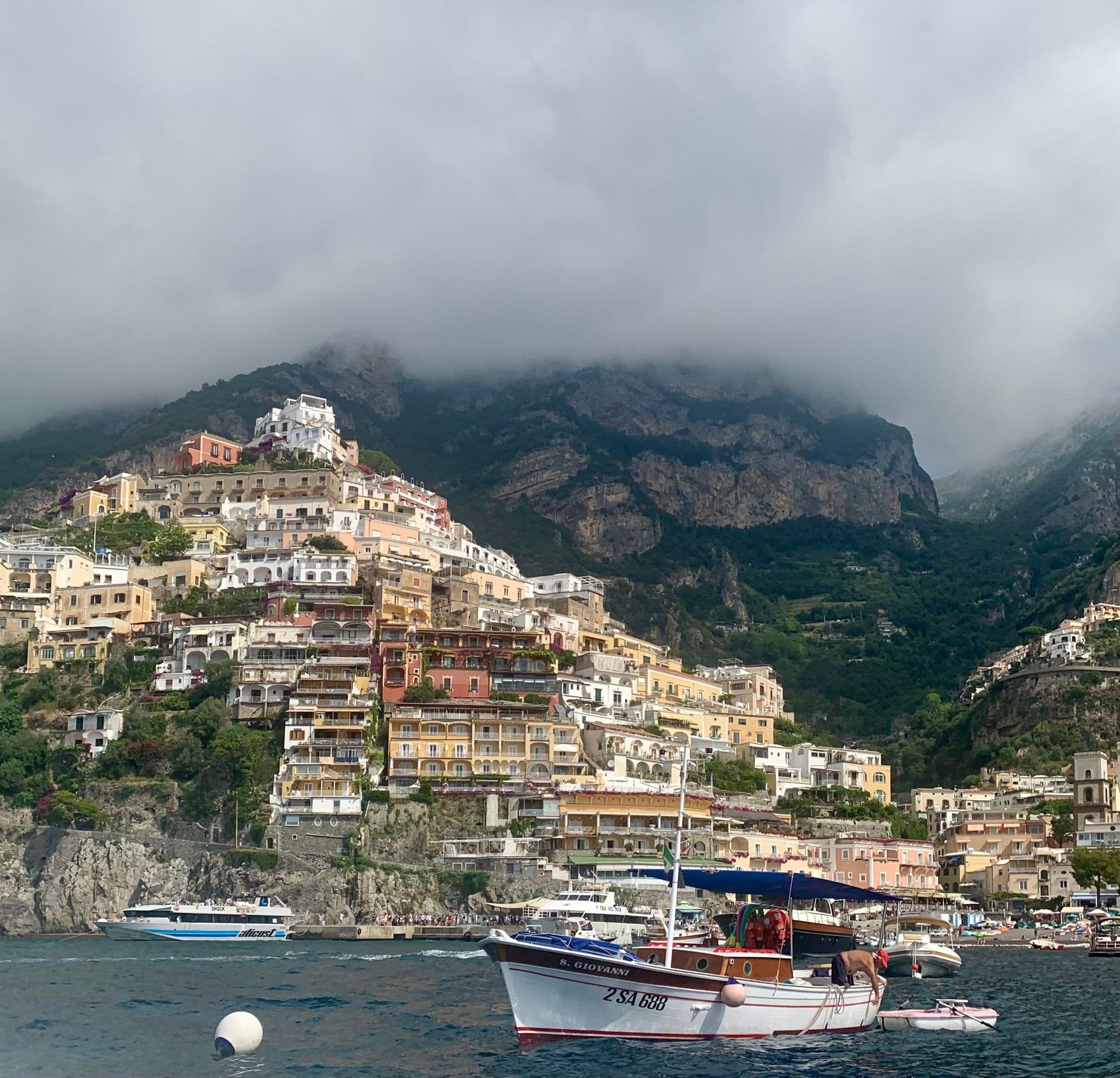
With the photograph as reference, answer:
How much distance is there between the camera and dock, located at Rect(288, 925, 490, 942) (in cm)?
8425

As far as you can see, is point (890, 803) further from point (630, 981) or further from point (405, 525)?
point (630, 981)

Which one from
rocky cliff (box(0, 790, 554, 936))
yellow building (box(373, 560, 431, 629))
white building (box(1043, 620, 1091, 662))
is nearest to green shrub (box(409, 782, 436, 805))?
rocky cliff (box(0, 790, 554, 936))

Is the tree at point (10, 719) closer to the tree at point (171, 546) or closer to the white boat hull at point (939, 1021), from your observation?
the tree at point (171, 546)

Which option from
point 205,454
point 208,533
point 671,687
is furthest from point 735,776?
point 205,454

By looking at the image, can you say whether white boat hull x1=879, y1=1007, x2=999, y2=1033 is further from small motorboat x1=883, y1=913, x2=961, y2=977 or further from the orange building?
the orange building

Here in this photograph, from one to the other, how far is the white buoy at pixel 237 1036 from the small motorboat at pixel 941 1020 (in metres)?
19.0

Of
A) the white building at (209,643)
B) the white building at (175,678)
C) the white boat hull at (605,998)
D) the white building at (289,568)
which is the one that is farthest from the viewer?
the white building at (289,568)

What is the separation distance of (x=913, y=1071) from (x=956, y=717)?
116 meters

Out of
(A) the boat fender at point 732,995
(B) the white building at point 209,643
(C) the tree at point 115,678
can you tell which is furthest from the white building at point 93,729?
(A) the boat fender at point 732,995

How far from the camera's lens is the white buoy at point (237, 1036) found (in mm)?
38000

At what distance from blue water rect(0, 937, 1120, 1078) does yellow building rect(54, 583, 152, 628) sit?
5670cm

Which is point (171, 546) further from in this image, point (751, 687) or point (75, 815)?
point (751, 687)

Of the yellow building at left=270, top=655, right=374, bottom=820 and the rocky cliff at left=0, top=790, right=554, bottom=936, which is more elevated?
the yellow building at left=270, top=655, right=374, bottom=820

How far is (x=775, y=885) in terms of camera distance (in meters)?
45.9
